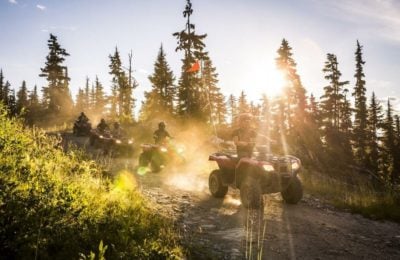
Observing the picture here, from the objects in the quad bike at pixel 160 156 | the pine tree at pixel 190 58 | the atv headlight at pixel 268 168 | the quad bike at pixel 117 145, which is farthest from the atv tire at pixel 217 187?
the pine tree at pixel 190 58

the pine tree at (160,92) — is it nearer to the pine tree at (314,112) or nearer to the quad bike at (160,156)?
the pine tree at (314,112)

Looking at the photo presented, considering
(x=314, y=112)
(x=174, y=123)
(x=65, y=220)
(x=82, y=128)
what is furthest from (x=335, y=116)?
(x=65, y=220)

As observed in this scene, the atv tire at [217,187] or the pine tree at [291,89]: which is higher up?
the pine tree at [291,89]

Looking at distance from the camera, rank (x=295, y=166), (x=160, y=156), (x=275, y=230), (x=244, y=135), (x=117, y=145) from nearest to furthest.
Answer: (x=275, y=230)
(x=295, y=166)
(x=244, y=135)
(x=160, y=156)
(x=117, y=145)

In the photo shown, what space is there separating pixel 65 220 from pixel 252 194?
4943 mm

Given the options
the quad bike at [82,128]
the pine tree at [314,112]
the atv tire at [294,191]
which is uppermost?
the pine tree at [314,112]

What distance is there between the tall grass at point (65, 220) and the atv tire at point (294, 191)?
443cm

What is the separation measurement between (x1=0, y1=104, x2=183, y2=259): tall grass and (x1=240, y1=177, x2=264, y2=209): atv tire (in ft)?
9.12

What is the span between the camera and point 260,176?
8289mm

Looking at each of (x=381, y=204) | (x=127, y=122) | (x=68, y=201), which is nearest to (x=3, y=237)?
(x=68, y=201)

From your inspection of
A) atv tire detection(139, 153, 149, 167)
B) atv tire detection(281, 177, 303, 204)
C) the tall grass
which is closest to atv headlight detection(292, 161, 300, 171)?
atv tire detection(281, 177, 303, 204)

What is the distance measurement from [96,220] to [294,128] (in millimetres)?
41525

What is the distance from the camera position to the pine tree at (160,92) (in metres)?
46.6

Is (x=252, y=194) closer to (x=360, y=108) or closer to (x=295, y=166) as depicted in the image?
(x=295, y=166)
